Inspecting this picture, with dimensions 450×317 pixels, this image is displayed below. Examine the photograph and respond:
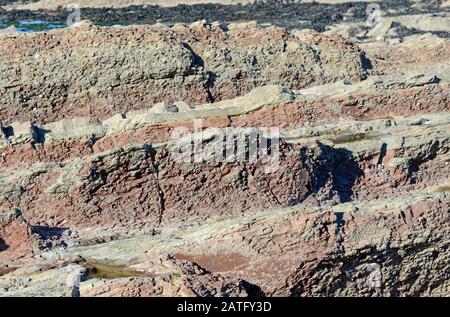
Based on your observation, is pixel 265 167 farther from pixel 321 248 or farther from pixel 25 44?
pixel 25 44

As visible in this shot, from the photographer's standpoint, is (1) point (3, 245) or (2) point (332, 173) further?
(2) point (332, 173)

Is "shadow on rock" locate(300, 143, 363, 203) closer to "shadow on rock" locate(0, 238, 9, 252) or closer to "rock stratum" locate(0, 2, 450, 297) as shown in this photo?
"rock stratum" locate(0, 2, 450, 297)

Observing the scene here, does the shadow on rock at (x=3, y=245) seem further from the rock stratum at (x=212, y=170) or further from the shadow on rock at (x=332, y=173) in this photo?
Result: the shadow on rock at (x=332, y=173)

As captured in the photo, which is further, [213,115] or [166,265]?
[213,115]

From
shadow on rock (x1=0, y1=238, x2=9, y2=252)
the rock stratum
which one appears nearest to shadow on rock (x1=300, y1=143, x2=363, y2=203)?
the rock stratum

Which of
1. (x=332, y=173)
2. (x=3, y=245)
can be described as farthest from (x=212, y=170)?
(x=3, y=245)

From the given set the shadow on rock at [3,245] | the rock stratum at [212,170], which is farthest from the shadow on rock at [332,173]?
the shadow on rock at [3,245]

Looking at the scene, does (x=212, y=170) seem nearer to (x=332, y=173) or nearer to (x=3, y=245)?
(x=332, y=173)

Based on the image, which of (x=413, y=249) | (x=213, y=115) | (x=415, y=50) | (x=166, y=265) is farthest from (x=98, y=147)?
(x=415, y=50)
